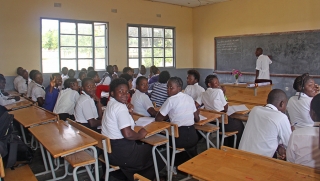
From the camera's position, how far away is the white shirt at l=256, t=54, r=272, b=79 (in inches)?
311

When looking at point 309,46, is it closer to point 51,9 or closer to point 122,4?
point 122,4

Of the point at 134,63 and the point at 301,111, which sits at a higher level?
the point at 134,63

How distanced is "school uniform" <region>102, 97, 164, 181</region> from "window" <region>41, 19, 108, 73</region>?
5.87 m

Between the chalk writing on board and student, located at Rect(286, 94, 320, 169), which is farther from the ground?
the chalk writing on board

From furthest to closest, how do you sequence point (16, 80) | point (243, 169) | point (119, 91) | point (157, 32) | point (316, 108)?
point (157, 32) < point (16, 80) < point (119, 91) < point (316, 108) < point (243, 169)

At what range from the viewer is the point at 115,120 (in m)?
2.58

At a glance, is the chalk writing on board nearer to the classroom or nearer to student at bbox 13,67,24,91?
the classroom

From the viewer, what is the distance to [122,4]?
8922 mm

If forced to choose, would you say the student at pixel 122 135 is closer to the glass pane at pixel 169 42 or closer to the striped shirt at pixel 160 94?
the striped shirt at pixel 160 94

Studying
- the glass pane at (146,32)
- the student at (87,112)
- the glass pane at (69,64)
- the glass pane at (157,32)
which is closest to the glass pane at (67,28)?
the glass pane at (69,64)

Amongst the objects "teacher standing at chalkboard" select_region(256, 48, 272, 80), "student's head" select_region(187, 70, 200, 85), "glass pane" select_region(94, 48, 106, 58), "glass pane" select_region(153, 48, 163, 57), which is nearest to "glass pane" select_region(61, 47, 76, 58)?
"glass pane" select_region(94, 48, 106, 58)

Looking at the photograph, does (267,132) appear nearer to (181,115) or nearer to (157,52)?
(181,115)

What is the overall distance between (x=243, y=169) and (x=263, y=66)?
6.79 meters

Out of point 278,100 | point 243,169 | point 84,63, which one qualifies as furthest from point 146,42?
point 243,169
